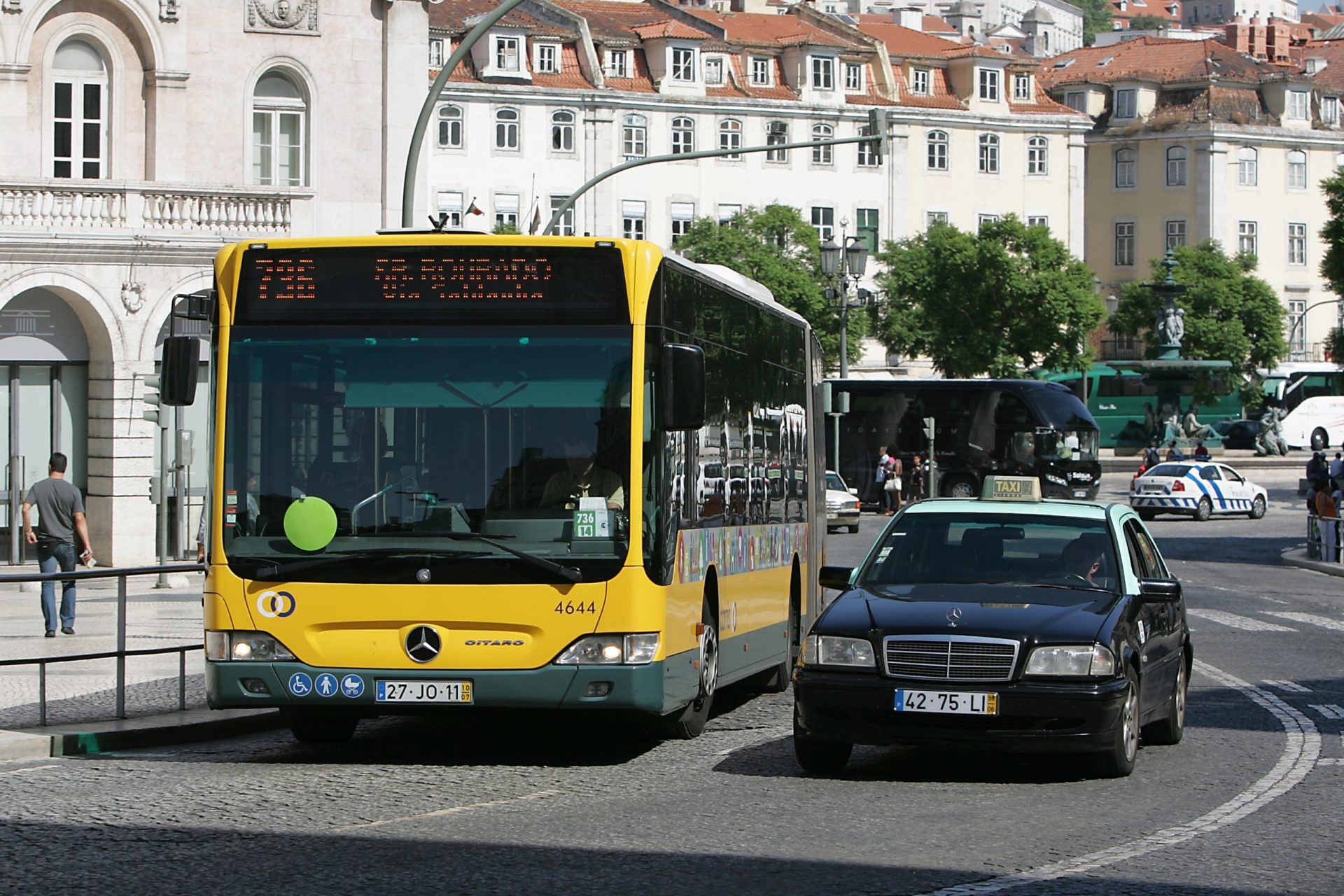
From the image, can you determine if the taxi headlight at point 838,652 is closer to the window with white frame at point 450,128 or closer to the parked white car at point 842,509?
the parked white car at point 842,509

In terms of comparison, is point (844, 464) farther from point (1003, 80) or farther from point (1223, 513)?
point (1003, 80)

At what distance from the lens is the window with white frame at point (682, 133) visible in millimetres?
91750

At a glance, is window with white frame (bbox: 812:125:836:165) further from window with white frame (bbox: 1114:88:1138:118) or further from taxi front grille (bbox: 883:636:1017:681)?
taxi front grille (bbox: 883:636:1017:681)

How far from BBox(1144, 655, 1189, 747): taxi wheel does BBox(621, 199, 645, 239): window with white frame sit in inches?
3039

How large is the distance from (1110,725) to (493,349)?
3.81 meters

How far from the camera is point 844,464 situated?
60.8 metres

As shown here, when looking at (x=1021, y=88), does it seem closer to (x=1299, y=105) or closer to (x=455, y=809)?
(x=1299, y=105)

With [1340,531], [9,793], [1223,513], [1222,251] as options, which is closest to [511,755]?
[9,793]

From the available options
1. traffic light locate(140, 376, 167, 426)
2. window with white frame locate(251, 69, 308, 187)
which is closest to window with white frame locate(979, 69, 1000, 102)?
window with white frame locate(251, 69, 308, 187)

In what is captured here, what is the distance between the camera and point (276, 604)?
1191 centimetres

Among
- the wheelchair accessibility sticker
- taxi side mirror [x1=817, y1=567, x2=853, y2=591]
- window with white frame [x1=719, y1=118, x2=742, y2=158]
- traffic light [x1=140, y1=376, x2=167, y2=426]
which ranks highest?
window with white frame [x1=719, y1=118, x2=742, y2=158]

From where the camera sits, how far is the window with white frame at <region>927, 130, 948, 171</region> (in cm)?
9762

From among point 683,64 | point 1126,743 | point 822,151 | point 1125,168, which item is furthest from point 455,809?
point 1125,168

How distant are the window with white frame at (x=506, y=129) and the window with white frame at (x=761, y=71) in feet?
39.0
